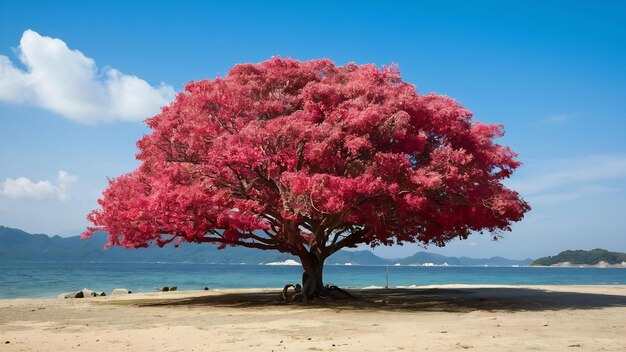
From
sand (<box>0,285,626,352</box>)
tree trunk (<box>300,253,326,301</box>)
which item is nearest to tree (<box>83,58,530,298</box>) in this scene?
tree trunk (<box>300,253,326,301</box>)

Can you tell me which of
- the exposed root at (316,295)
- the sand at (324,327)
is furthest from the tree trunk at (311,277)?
the sand at (324,327)

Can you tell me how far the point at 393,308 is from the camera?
2188 cm

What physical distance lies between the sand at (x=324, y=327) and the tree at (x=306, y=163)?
3413mm

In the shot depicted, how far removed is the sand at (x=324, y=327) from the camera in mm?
12469

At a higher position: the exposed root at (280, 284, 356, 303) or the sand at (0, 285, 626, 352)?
the exposed root at (280, 284, 356, 303)

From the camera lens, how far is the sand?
1247 centimetres

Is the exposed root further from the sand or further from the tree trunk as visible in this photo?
the sand

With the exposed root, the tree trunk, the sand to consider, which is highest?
the tree trunk

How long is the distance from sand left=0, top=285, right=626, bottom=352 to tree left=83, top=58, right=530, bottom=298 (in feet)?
11.2

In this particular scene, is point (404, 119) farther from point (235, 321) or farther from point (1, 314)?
point (1, 314)

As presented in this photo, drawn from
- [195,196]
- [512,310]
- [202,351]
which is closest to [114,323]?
[195,196]

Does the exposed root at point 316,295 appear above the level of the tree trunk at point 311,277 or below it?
below

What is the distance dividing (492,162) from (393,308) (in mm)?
7250

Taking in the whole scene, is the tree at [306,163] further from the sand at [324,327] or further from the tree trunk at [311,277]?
the sand at [324,327]
